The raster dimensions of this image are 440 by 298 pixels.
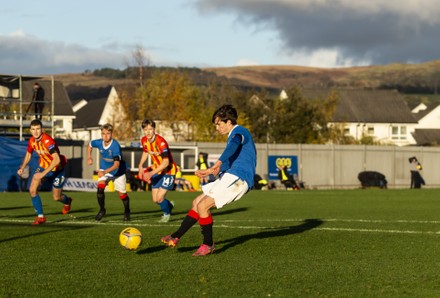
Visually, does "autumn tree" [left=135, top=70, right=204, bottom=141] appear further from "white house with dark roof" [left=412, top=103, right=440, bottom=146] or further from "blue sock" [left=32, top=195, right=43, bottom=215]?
"white house with dark roof" [left=412, top=103, right=440, bottom=146]

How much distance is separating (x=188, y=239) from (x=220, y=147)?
3421 cm

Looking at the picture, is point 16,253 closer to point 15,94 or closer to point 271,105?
point 15,94

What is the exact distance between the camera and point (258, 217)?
60.6 ft

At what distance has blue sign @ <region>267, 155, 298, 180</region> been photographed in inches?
1891

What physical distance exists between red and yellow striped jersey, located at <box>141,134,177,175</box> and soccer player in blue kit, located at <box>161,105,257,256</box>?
5291mm

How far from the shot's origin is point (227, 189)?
10.7m

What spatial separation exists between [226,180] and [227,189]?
0.39 feet

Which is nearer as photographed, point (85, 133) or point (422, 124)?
point (85, 133)

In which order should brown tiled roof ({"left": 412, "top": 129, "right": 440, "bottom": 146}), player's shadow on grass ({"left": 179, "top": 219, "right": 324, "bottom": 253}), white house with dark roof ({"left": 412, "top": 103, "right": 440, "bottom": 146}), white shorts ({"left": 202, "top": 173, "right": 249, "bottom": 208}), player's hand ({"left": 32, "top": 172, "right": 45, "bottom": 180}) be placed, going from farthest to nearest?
white house with dark roof ({"left": 412, "top": 103, "right": 440, "bottom": 146})
brown tiled roof ({"left": 412, "top": 129, "right": 440, "bottom": 146})
player's hand ({"left": 32, "top": 172, "right": 45, "bottom": 180})
player's shadow on grass ({"left": 179, "top": 219, "right": 324, "bottom": 253})
white shorts ({"left": 202, "top": 173, "right": 249, "bottom": 208})

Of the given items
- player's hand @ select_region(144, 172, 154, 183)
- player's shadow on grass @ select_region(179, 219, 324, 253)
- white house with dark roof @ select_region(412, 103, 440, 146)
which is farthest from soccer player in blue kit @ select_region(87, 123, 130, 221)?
white house with dark roof @ select_region(412, 103, 440, 146)

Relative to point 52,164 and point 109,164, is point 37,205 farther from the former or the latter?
point 109,164

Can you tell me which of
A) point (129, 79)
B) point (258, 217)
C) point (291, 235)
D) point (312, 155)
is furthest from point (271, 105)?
point (291, 235)

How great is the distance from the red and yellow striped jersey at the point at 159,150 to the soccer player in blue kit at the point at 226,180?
529 centimetres

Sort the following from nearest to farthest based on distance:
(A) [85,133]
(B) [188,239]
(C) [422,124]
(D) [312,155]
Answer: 1. (B) [188,239]
2. (D) [312,155]
3. (A) [85,133]
4. (C) [422,124]
